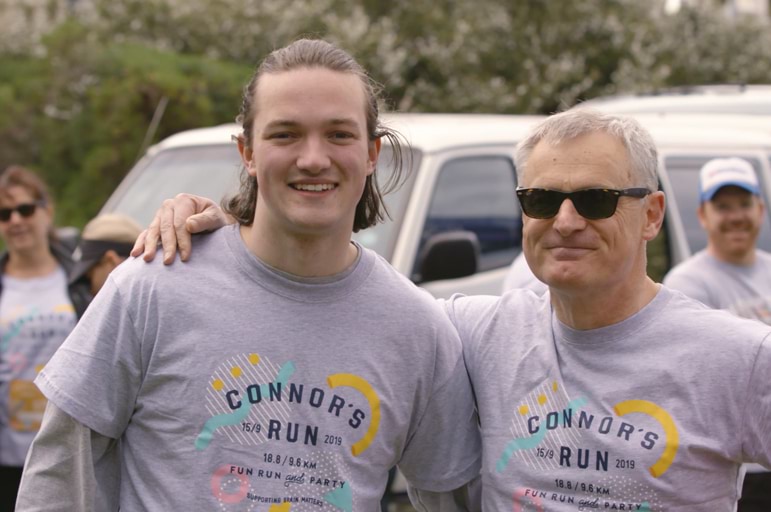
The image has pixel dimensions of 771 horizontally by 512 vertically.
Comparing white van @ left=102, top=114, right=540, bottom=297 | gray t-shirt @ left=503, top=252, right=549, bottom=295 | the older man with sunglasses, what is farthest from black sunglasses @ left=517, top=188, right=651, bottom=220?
white van @ left=102, top=114, right=540, bottom=297

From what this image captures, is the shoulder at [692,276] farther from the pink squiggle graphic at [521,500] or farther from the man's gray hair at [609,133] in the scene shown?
the pink squiggle graphic at [521,500]

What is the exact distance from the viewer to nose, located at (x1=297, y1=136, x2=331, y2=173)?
270cm

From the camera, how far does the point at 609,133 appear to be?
2.89m

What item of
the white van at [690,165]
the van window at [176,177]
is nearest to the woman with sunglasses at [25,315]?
the van window at [176,177]

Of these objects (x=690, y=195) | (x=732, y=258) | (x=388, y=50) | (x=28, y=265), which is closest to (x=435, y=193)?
(x=732, y=258)

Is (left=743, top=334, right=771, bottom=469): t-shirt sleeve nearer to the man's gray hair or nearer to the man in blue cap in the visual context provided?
the man's gray hair

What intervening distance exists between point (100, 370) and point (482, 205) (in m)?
3.79

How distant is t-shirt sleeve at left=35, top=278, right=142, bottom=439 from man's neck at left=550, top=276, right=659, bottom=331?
3.50 ft

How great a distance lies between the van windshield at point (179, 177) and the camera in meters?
6.06

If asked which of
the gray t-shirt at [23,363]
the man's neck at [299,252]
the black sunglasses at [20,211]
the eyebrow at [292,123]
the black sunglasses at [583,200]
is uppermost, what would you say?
the eyebrow at [292,123]

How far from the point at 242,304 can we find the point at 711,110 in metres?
6.35

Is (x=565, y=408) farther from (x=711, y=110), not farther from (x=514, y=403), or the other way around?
(x=711, y=110)

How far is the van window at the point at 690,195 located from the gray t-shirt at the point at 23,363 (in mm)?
3388

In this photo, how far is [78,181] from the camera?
11.5m
